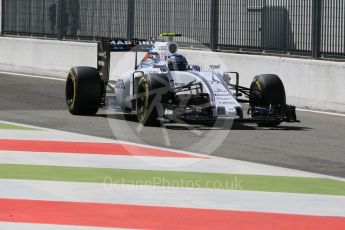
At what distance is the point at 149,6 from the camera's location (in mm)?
23203

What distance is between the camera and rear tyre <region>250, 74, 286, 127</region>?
14.8 m

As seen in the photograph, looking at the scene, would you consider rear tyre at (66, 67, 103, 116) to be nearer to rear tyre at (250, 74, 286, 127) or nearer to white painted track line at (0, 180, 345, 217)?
rear tyre at (250, 74, 286, 127)

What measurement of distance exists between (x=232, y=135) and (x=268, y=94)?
136cm

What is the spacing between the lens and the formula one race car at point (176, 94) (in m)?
14.1

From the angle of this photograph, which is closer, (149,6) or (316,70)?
(316,70)

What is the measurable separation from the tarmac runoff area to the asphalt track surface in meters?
0.56

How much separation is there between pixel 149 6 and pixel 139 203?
49.3ft

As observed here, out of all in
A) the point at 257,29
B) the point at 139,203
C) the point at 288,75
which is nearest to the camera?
the point at 139,203

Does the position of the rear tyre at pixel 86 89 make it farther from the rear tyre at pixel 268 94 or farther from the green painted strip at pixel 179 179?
the green painted strip at pixel 179 179

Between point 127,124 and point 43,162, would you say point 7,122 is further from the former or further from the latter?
point 43,162

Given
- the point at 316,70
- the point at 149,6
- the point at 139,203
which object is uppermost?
the point at 149,6

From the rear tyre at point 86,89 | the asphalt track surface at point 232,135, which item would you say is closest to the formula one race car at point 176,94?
the rear tyre at point 86,89

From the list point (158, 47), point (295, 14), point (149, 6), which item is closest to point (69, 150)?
point (158, 47)

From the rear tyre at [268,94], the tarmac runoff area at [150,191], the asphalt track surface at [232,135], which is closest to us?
the tarmac runoff area at [150,191]
